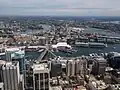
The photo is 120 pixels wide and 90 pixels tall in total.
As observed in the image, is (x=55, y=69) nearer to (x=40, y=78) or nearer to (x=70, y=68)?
(x=70, y=68)

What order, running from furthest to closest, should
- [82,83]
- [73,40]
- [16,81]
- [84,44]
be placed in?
[73,40] → [84,44] → [82,83] → [16,81]

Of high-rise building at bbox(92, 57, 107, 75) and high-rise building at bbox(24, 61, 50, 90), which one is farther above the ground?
high-rise building at bbox(24, 61, 50, 90)

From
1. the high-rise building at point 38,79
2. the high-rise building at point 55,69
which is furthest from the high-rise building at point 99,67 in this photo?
the high-rise building at point 38,79

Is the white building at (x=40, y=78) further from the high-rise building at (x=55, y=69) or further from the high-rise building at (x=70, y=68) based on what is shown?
the high-rise building at (x=70, y=68)

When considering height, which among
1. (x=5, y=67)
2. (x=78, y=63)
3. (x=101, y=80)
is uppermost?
(x=5, y=67)

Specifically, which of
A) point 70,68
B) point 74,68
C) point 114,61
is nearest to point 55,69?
point 70,68

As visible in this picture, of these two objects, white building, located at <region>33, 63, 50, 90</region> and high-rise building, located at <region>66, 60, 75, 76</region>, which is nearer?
white building, located at <region>33, 63, 50, 90</region>

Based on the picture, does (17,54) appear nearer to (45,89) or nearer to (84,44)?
(45,89)

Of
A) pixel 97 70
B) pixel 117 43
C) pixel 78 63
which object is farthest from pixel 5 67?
pixel 117 43

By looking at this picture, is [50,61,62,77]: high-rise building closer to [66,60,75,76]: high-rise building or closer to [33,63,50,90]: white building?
[66,60,75,76]: high-rise building

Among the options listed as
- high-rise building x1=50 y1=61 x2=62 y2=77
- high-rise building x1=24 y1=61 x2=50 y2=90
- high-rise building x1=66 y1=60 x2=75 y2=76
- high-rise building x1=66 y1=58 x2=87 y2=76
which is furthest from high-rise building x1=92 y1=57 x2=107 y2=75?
high-rise building x1=24 y1=61 x2=50 y2=90

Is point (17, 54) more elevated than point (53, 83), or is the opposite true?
point (17, 54)
